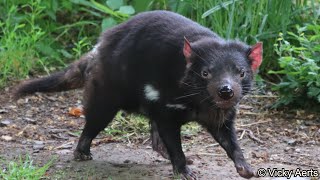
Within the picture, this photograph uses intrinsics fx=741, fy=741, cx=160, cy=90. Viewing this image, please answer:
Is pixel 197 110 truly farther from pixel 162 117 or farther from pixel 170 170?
pixel 170 170

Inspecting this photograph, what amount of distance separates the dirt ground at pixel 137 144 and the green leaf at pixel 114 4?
812mm

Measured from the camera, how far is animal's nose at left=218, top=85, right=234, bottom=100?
388cm

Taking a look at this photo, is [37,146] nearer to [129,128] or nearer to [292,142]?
[129,128]

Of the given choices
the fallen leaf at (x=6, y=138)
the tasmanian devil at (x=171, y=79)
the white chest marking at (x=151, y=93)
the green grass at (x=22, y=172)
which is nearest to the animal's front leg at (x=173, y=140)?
the tasmanian devil at (x=171, y=79)

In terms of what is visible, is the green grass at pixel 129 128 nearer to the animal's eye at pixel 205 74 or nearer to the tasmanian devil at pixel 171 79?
the tasmanian devil at pixel 171 79

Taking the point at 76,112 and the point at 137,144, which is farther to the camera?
the point at 76,112

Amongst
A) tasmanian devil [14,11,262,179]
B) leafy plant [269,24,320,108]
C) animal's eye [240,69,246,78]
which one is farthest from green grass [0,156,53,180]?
leafy plant [269,24,320,108]

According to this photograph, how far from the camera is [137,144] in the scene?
5.22 meters

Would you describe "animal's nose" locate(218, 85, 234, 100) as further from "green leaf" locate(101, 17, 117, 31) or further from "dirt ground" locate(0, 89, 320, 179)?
"green leaf" locate(101, 17, 117, 31)

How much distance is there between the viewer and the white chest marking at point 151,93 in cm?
430

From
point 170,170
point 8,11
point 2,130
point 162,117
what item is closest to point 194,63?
point 162,117

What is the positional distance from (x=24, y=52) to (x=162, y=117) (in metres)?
2.36

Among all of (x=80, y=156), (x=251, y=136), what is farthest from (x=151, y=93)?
(x=251, y=136)

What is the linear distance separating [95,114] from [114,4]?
75.7 inches
